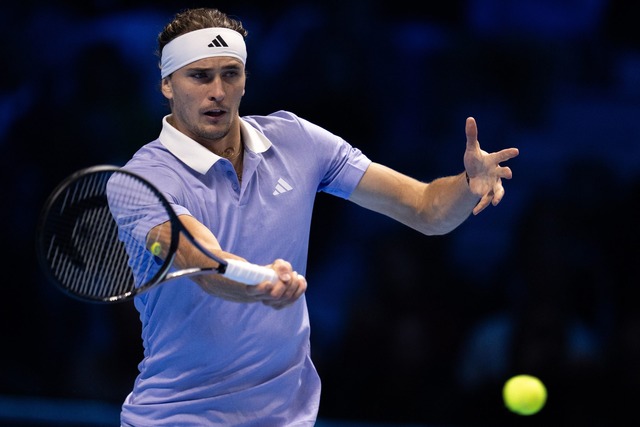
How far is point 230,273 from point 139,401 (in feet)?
2.73

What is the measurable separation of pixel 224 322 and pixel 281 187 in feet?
1.63

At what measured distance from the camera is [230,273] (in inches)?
107

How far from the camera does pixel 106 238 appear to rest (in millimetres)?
3344

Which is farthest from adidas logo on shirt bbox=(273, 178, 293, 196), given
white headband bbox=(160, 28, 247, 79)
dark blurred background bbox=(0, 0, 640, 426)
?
dark blurred background bbox=(0, 0, 640, 426)

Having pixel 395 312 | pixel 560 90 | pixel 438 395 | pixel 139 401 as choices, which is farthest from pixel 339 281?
pixel 139 401

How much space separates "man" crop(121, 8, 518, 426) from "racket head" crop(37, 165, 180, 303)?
9cm

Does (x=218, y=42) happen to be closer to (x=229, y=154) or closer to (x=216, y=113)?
(x=216, y=113)

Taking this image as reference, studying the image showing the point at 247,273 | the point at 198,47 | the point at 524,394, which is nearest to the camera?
the point at 247,273

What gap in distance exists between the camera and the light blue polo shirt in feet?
10.6

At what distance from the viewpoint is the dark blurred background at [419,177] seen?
5.74 metres

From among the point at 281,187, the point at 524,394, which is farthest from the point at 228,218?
the point at 524,394

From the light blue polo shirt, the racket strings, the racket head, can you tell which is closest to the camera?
the racket head

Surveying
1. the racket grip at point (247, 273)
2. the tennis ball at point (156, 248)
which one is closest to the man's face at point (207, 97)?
the tennis ball at point (156, 248)

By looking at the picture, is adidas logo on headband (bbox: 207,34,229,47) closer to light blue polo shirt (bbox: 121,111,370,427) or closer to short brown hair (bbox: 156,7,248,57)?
short brown hair (bbox: 156,7,248,57)
